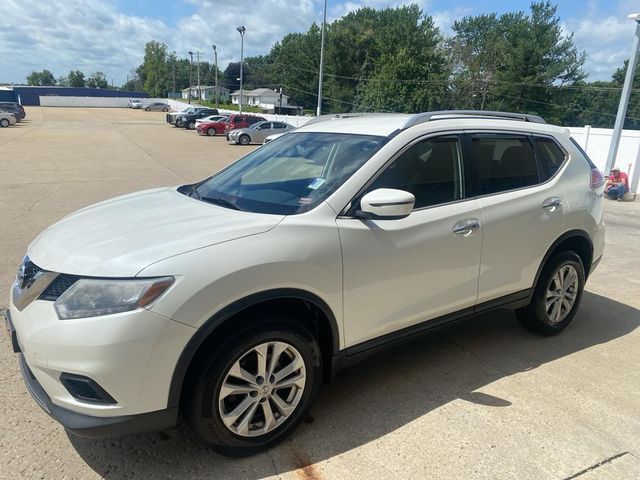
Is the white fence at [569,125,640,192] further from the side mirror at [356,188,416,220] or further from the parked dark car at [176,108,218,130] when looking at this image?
the parked dark car at [176,108,218,130]

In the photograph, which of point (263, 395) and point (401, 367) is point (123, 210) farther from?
point (401, 367)

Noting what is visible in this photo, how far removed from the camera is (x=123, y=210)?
121 inches

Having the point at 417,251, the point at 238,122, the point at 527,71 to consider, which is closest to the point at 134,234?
the point at 417,251

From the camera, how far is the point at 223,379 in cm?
242

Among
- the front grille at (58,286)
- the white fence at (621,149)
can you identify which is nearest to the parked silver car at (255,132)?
the white fence at (621,149)

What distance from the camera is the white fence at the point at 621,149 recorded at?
13867 millimetres

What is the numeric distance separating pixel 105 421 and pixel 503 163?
3.10m

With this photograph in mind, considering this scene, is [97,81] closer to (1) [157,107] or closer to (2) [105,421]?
(1) [157,107]

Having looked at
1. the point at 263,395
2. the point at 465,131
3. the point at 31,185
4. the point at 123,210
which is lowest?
the point at 31,185

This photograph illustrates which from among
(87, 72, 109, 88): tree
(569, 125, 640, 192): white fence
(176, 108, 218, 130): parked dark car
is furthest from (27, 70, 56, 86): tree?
(569, 125, 640, 192): white fence

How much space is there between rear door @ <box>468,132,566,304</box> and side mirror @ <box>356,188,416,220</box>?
3.05 feet

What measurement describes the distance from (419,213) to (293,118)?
127ft

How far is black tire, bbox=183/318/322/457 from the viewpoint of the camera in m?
2.37

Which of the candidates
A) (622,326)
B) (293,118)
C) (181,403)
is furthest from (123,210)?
(293,118)
